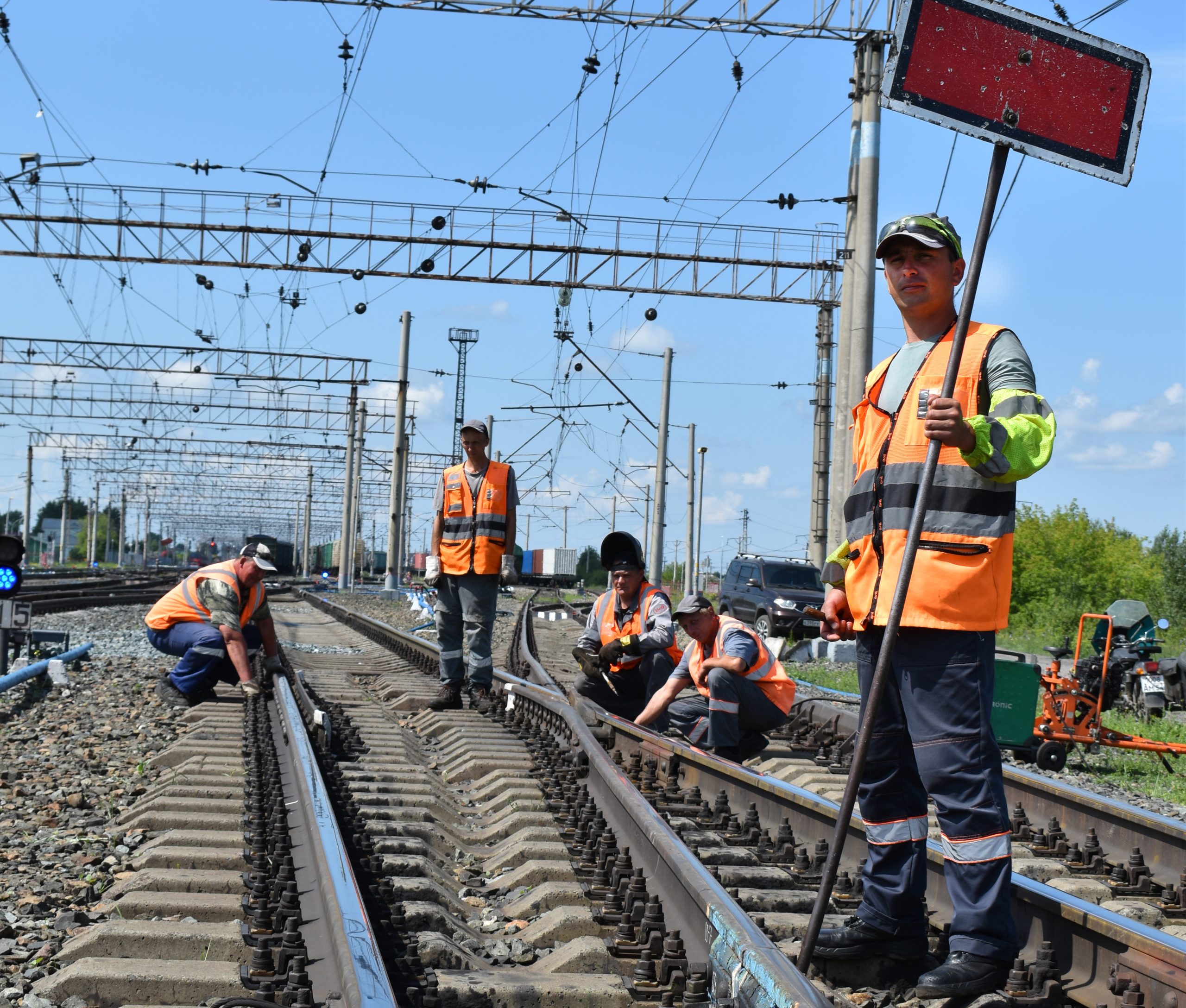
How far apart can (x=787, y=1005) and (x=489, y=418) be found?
40.5m

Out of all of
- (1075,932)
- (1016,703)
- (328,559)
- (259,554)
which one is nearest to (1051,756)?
(1016,703)

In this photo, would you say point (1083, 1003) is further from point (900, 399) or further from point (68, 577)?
point (68, 577)

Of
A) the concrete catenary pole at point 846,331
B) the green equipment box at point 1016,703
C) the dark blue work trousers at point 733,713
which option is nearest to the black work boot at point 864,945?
the dark blue work trousers at point 733,713

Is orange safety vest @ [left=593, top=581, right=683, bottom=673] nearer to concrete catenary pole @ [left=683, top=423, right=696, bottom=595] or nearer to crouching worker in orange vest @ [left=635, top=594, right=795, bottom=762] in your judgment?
crouching worker in orange vest @ [left=635, top=594, right=795, bottom=762]

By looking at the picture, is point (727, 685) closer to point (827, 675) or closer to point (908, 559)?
point (908, 559)

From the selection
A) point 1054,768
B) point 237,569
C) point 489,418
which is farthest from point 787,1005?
point 489,418

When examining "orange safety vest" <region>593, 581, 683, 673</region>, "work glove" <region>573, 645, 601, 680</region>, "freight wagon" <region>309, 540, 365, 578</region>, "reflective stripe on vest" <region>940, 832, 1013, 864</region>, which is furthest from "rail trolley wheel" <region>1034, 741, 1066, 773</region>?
"freight wagon" <region>309, 540, 365, 578</region>

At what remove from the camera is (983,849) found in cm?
320

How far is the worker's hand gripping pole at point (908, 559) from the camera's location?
118 inches

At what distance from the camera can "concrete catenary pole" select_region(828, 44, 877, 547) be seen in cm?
1612

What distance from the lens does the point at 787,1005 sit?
8.07ft

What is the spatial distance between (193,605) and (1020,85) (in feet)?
24.2

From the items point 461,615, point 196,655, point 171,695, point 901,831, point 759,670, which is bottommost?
point 171,695

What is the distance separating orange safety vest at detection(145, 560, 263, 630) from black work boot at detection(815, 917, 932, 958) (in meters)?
6.30
